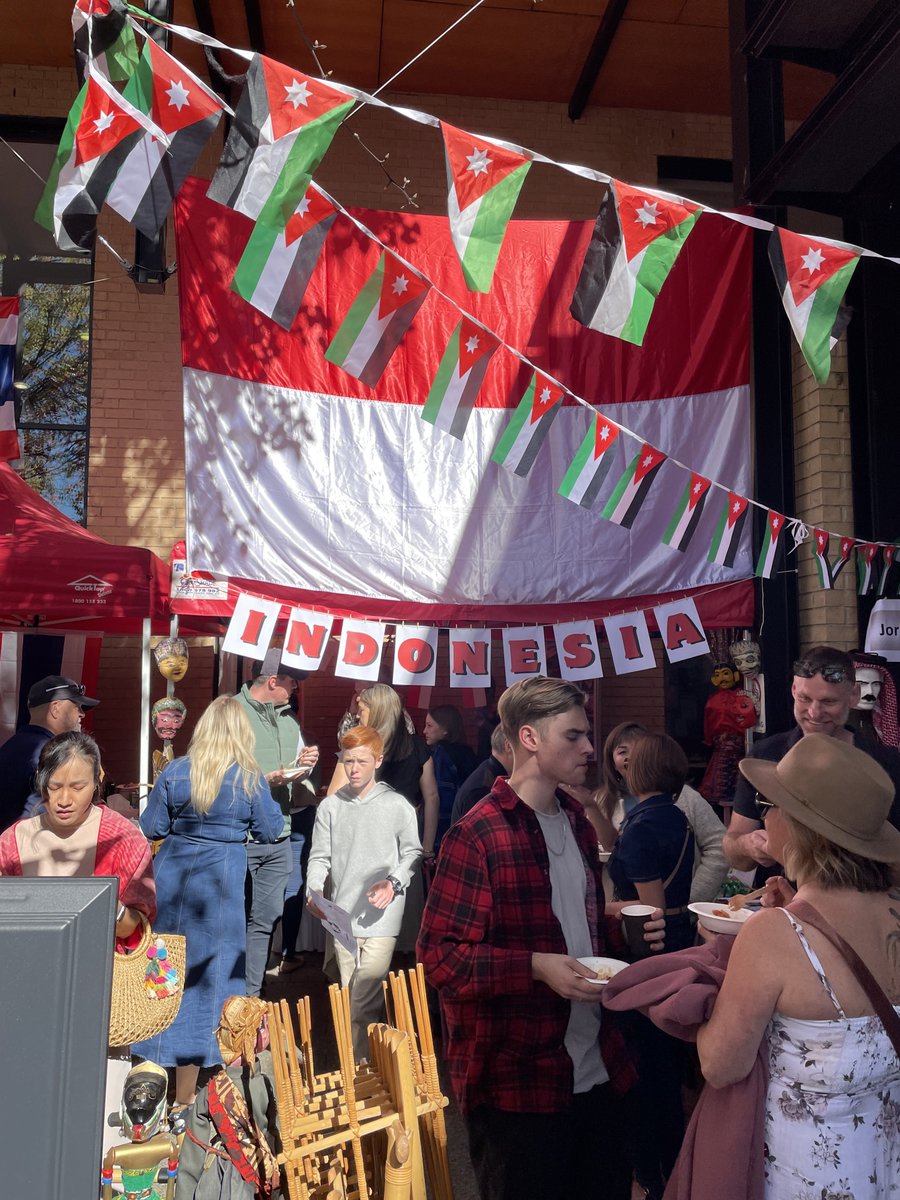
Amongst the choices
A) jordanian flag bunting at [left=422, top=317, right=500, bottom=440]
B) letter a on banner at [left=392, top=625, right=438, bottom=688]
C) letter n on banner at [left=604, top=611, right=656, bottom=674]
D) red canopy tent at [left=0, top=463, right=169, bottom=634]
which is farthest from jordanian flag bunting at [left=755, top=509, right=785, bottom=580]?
red canopy tent at [left=0, top=463, right=169, bottom=634]

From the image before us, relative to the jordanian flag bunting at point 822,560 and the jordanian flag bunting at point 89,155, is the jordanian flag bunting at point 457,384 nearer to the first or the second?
the jordanian flag bunting at point 89,155

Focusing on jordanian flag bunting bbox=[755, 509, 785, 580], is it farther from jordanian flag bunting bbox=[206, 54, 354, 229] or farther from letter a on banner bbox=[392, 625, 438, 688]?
jordanian flag bunting bbox=[206, 54, 354, 229]

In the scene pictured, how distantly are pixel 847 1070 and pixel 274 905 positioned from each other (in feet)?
13.5

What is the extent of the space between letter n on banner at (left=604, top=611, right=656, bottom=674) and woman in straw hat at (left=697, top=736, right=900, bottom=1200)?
4.06 m

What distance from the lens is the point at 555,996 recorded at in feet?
8.69

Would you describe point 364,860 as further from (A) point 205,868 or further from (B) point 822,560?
(B) point 822,560

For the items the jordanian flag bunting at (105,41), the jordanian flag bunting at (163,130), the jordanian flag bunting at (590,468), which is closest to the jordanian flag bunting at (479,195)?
the jordanian flag bunting at (163,130)

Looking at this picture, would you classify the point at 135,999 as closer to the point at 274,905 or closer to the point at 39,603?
the point at 274,905

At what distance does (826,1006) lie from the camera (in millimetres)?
1956

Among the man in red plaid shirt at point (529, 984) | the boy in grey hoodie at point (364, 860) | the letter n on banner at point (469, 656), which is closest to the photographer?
the man in red plaid shirt at point (529, 984)

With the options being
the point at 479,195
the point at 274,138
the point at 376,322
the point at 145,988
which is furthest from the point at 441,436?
the point at 145,988

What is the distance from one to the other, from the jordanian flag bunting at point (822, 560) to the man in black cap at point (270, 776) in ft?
11.1

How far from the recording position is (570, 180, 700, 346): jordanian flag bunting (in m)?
3.99

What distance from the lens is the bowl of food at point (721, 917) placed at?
2902 mm
